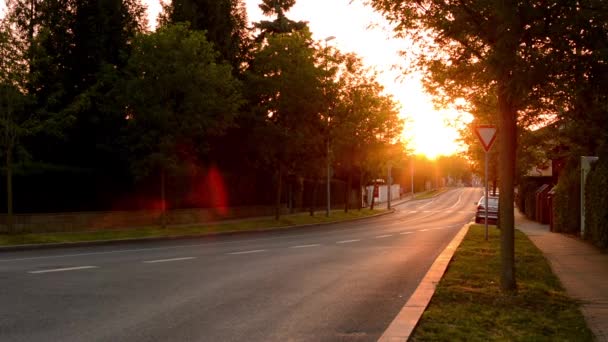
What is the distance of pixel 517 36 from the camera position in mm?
7570

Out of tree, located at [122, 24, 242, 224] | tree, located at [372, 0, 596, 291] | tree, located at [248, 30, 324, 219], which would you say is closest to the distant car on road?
tree, located at [248, 30, 324, 219]

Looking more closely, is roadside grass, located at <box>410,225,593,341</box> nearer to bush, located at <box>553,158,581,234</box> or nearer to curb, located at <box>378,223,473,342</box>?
curb, located at <box>378,223,473,342</box>

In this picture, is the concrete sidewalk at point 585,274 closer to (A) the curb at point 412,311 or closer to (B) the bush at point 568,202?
(A) the curb at point 412,311

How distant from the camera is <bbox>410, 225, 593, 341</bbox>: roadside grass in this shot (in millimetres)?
6543

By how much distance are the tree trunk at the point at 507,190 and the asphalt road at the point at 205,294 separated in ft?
4.74

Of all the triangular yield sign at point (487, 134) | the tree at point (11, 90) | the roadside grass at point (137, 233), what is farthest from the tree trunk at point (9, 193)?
the triangular yield sign at point (487, 134)

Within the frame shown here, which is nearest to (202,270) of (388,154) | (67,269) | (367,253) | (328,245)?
(67,269)

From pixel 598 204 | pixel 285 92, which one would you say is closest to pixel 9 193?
pixel 285 92

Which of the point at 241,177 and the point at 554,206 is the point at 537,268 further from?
the point at 241,177

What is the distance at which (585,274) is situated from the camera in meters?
11.5

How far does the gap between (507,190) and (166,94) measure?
60.4 feet

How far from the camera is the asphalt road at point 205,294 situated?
6992 mm

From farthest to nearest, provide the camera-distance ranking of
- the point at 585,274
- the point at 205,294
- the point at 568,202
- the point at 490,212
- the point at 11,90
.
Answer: the point at 490,212 → the point at 568,202 → the point at 11,90 → the point at 585,274 → the point at 205,294

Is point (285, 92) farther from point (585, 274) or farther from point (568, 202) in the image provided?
point (585, 274)
